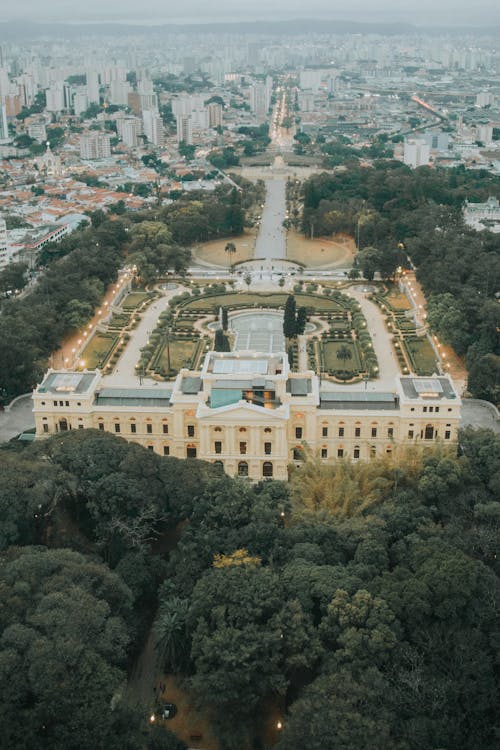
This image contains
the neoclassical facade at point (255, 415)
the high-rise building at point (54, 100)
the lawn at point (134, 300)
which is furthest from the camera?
the high-rise building at point (54, 100)

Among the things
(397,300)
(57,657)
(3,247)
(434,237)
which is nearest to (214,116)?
(3,247)

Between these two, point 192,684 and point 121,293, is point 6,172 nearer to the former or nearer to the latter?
point 121,293

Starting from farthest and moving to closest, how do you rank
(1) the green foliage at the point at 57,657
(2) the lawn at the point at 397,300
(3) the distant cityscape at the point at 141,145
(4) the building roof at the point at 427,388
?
(3) the distant cityscape at the point at 141,145
(2) the lawn at the point at 397,300
(4) the building roof at the point at 427,388
(1) the green foliage at the point at 57,657

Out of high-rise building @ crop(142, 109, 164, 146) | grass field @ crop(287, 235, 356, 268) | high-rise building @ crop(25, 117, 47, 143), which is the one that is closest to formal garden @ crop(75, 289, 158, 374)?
grass field @ crop(287, 235, 356, 268)

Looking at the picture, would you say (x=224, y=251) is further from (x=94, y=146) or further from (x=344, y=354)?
(x=94, y=146)

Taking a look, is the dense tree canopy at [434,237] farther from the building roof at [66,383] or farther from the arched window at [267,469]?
A: the building roof at [66,383]

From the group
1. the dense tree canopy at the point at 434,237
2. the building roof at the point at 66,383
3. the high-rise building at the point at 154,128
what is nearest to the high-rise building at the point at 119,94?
the high-rise building at the point at 154,128

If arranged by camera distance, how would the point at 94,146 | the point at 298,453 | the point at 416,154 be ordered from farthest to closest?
the point at 94,146
the point at 416,154
the point at 298,453
